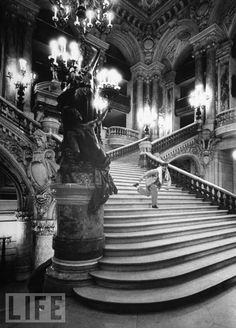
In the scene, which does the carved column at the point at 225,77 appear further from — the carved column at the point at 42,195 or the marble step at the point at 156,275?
the marble step at the point at 156,275

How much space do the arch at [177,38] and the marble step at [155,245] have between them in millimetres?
15026

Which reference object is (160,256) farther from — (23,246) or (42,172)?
(23,246)

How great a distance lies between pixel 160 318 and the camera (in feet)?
8.72

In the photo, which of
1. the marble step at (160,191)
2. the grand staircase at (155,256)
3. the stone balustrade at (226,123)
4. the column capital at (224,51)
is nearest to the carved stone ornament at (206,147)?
the stone balustrade at (226,123)

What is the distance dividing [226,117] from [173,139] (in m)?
3.50

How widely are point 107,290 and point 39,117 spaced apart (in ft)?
34.0

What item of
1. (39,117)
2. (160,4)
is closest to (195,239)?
(39,117)

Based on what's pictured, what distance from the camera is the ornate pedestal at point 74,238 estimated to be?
329cm

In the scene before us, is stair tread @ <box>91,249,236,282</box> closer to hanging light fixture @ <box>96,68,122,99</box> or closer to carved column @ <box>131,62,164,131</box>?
hanging light fixture @ <box>96,68,122,99</box>

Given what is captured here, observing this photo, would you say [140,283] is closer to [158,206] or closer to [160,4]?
[158,206]

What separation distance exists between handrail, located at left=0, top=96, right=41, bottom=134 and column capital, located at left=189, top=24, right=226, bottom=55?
12.5m

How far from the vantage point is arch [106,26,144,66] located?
16683 millimetres

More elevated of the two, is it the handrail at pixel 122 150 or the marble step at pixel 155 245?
the handrail at pixel 122 150

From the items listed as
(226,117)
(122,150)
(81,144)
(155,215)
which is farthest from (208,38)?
(81,144)
